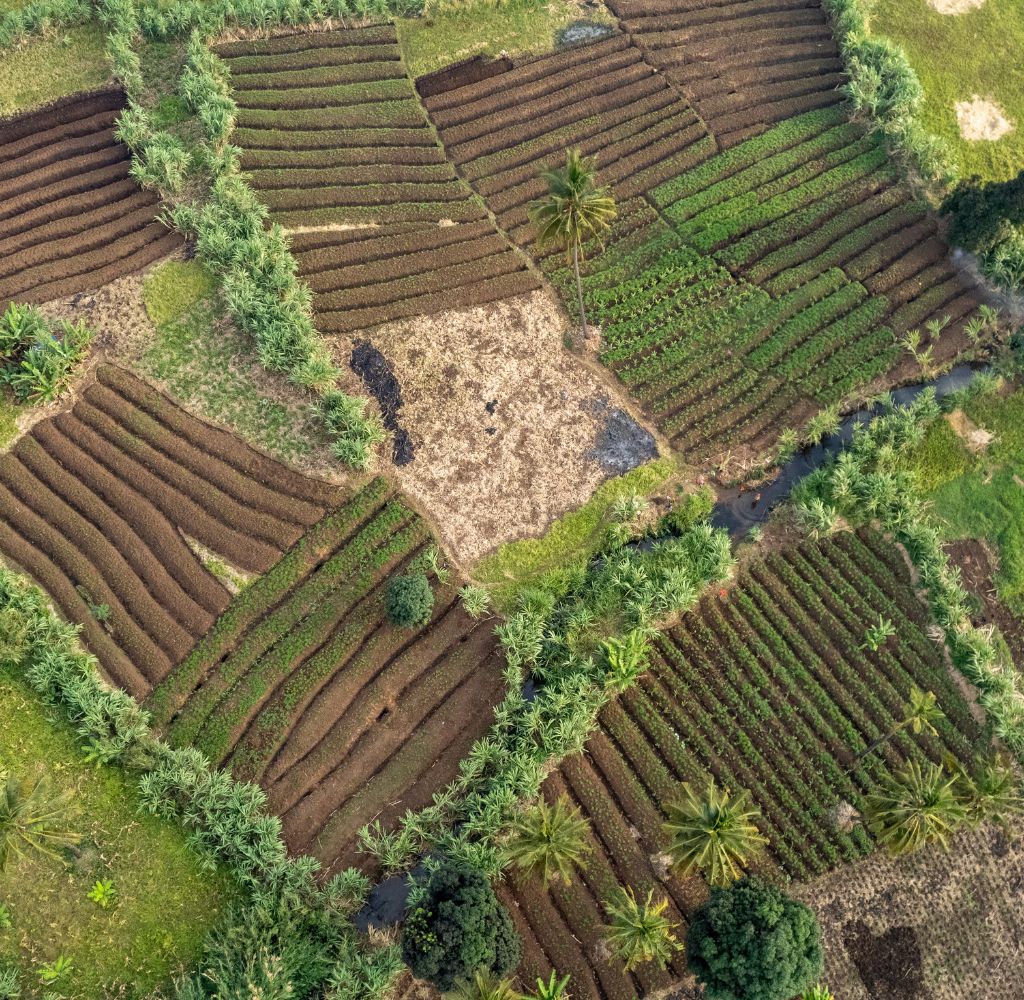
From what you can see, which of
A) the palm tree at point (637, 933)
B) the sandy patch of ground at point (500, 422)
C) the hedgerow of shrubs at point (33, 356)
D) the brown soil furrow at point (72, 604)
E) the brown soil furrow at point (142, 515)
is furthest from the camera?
the hedgerow of shrubs at point (33, 356)

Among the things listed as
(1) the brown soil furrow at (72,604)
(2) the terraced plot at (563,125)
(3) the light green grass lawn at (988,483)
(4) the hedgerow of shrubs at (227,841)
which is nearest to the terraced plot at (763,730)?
Result: (3) the light green grass lawn at (988,483)

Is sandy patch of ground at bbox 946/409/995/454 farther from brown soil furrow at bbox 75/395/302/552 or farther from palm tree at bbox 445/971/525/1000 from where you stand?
brown soil furrow at bbox 75/395/302/552

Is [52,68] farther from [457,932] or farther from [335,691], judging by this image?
[457,932]

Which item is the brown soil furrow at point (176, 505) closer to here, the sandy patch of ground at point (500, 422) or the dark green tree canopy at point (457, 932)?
the sandy patch of ground at point (500, 422)

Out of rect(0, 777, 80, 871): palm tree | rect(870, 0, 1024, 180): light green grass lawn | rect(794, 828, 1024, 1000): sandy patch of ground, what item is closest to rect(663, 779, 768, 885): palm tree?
rect(794, 828, 1024, 1000): sandy patch of ground

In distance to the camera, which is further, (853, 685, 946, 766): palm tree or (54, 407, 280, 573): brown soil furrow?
(54, 407, 280, 573): brown soil furrow

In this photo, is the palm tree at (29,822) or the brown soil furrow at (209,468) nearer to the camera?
the palm tree at (29,822)
